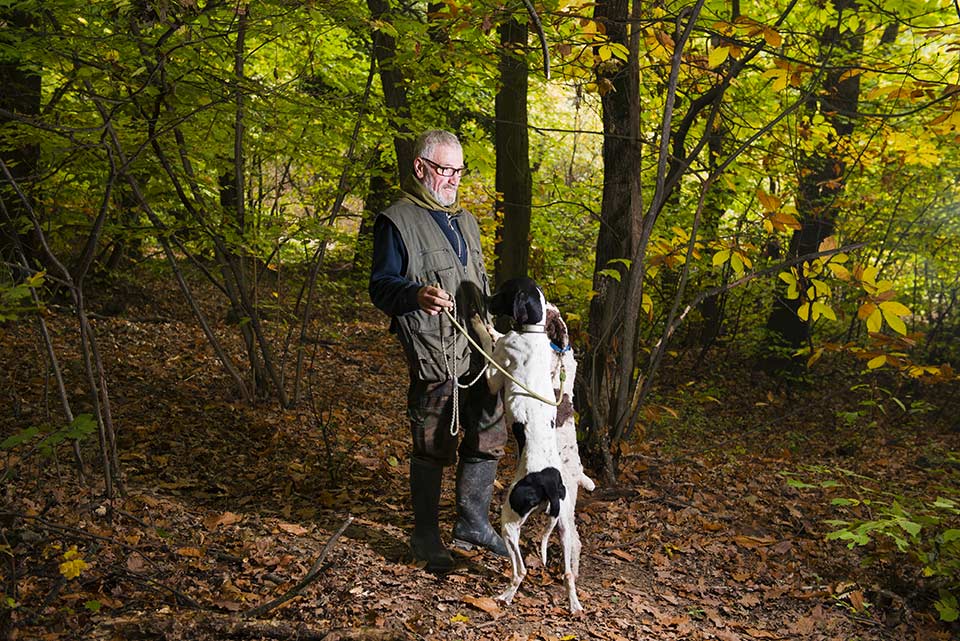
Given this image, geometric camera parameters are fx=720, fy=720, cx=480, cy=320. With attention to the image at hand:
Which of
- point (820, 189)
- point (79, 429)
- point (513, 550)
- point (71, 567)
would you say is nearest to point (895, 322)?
point (513, 550)

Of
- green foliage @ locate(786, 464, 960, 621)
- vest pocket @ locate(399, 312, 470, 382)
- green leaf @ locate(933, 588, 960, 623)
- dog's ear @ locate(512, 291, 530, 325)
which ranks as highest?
dog's ear @ locate(512, 291, 530, 325)

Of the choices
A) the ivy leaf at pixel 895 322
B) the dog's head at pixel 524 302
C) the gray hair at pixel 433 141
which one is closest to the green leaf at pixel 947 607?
the ivy leaf at pixel 895 322

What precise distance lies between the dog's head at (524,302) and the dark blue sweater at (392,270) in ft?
1.26

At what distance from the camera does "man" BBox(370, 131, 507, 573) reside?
11.1 feet

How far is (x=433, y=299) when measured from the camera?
10.0ft

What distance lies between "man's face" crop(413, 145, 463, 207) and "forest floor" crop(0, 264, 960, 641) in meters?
1.72

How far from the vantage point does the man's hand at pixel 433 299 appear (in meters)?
3.06

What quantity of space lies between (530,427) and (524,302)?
0.58 meters

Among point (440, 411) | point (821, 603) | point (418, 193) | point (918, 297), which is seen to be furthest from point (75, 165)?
point (918, 297)

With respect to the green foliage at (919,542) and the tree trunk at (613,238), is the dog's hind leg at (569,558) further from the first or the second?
the tree trunk at (613,238)

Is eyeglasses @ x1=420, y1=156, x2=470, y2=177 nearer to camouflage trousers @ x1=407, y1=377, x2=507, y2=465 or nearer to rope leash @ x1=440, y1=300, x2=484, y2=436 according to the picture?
rope leash @ x1=440, y1=300, x2=484, y2=436

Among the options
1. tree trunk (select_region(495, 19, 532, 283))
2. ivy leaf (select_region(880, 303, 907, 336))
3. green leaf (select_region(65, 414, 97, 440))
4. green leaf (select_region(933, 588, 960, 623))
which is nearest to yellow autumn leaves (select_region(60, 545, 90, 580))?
green leaf (select_region(65, 414, 97, 440))

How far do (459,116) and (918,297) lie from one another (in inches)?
325

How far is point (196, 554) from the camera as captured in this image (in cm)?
349
